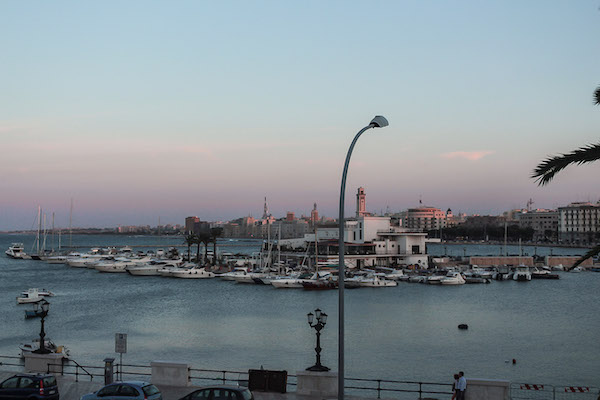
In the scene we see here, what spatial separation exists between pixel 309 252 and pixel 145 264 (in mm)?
34294

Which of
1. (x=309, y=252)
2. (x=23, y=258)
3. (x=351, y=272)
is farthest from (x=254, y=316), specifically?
(x=23, y=258)

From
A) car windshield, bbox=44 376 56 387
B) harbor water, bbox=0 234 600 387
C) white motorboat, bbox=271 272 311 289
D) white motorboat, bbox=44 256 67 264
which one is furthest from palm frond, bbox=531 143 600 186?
white motorboat, bbox=44 256 67 264

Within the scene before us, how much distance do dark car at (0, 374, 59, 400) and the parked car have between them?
1.46 m

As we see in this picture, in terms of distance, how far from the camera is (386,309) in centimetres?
6731

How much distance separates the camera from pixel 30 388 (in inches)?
742

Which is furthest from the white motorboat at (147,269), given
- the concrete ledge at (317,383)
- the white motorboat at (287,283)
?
the concrete ledge at (317,383)

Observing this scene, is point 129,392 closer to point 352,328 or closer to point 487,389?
point 487,389

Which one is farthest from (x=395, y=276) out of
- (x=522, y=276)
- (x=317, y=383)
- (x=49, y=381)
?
(x=49, y=381)

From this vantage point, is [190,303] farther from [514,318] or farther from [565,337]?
[565,337]

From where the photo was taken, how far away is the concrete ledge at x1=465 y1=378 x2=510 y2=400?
18.4 meters

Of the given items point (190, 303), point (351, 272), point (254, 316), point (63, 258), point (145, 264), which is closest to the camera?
point (254, 316)

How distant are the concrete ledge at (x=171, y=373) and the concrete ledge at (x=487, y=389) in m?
9.25

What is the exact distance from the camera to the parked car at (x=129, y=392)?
1769 centimetres

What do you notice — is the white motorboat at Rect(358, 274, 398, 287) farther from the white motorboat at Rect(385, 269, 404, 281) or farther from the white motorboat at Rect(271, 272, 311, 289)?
the white motorboat at Rect(271, 272, 311, 289)
